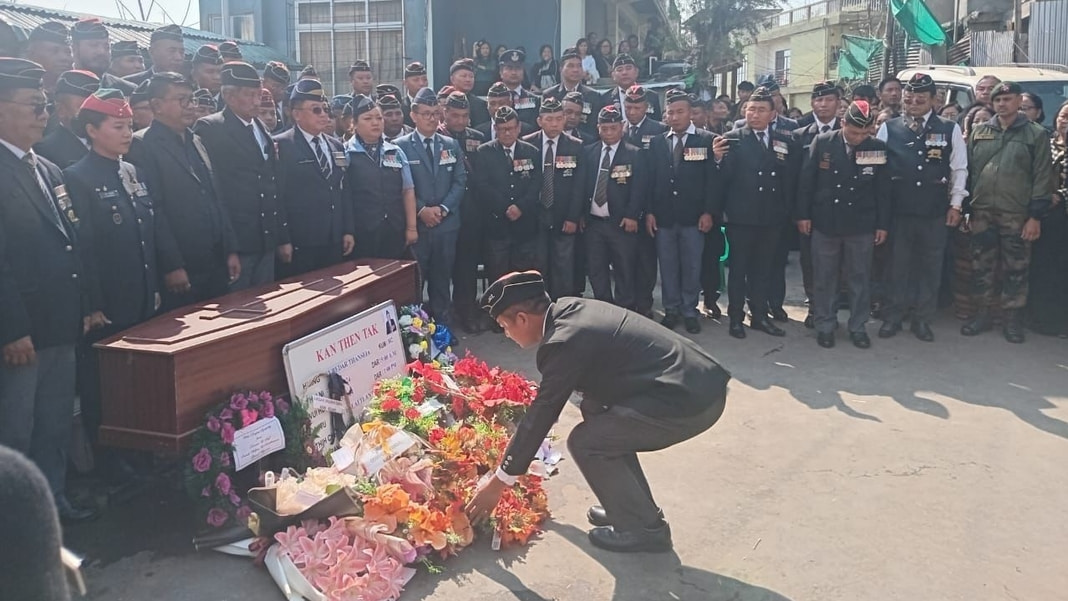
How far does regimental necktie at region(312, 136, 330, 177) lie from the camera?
5.65 metres

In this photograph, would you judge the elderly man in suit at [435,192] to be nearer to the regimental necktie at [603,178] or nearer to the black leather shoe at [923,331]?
the regimental necktie at [603,178]

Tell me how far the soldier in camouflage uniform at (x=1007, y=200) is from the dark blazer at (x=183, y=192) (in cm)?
602

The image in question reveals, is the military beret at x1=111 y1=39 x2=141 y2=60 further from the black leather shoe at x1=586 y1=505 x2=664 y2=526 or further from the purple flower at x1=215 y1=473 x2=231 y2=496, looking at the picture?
the black leather shoe at x1=586 y1=505 x2=664 y2=526

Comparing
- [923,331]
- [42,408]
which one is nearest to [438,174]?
[42,408]

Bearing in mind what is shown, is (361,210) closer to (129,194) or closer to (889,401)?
(129,194)

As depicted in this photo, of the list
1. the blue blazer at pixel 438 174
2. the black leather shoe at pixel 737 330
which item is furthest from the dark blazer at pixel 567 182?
the black leather shoe at pixel 737 330

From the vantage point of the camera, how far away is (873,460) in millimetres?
4543

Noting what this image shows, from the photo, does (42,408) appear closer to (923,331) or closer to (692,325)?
(692,325)

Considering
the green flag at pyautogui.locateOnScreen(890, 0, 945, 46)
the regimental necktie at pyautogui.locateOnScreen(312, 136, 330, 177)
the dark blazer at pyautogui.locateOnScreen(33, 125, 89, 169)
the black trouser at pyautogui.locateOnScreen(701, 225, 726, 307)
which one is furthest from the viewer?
the green flag at pyautogui.locateOnScreen(890, 0, 945, 46)

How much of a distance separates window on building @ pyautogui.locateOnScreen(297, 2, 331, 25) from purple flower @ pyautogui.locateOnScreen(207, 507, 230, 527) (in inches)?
463

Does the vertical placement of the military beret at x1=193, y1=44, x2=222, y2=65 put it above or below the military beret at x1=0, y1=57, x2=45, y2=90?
above

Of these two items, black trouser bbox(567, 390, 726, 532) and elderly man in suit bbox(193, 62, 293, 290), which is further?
elderly man in suit bbox(193, 62, 293, 290)

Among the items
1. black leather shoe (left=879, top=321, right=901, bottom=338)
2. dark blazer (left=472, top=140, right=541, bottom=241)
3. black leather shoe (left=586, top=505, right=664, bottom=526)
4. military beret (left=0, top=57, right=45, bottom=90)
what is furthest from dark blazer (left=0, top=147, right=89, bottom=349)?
black leather shoe (left=879, top=321, right=901, bottom=338)

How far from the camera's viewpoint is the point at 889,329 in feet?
23.1
